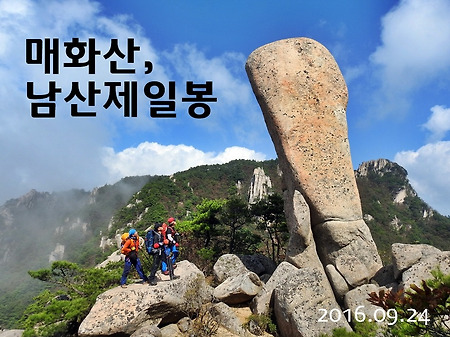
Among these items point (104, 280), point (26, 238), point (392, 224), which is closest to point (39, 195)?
point (26, 238)

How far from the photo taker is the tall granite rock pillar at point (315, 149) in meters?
10.4

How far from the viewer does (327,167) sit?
1082 centimetres

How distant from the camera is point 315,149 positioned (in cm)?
1088

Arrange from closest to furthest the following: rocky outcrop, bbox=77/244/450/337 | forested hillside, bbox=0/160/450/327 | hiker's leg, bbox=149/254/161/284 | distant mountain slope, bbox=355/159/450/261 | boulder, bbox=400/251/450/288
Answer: rocky outcrop, bbox=77/244/450/337 → boulder, bbox=400/251/450/288 → hiker's leg, bbox=149/254/161/284 → forested hillside, bbox=0/160/450/327 → distant mountain slope, bbox=355/159/450/261

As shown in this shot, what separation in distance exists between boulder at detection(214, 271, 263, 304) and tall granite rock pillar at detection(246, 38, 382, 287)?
142 centimetres

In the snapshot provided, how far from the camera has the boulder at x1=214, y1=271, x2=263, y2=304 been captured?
32.4 ft

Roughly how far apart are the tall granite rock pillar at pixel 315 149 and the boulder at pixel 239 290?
4.67 ft

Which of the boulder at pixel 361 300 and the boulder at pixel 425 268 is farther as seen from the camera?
the boulder at pixel 361 300

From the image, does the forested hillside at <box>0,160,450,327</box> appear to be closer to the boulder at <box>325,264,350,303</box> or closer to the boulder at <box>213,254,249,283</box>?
the boulder at <box>213,254,249,283</box>

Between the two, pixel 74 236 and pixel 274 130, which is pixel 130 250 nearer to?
pixel 274 130

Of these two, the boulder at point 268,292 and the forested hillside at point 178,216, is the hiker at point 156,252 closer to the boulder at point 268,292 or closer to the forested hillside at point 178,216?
the boulder at point 268,292

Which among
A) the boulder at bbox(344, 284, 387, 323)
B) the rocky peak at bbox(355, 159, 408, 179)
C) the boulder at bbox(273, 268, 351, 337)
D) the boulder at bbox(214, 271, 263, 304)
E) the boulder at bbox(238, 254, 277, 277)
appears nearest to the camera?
the boulder at bbox(273, 268, 351, 337)

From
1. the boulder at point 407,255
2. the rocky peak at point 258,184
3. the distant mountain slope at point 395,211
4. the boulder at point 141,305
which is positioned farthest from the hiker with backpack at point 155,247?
the rocky peak at point 258,184

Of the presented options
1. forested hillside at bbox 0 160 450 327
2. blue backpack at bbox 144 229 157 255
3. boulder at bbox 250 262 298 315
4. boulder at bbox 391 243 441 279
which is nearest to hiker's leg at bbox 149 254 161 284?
blue backpack at bbox 144 229 157 255
